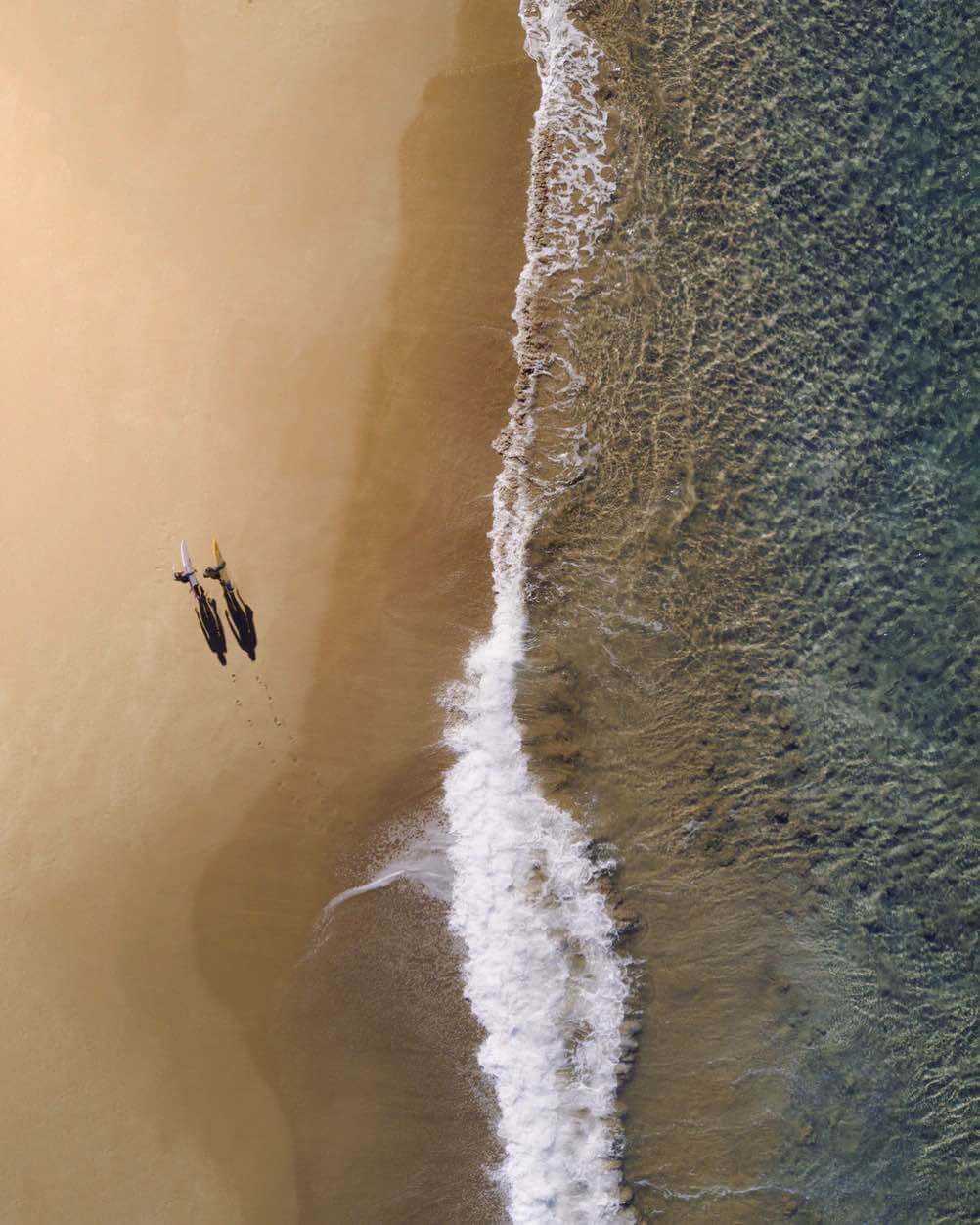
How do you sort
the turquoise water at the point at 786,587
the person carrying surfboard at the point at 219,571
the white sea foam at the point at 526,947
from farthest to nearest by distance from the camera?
the turquoise water at the point at 786,587, the white sea foam at the point at 526,947, the person carrying surfboard at the point at 219,571

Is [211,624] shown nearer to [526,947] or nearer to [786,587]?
[526,947]

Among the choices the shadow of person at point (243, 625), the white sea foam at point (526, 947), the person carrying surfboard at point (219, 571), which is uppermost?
the person carrying surfboard at point (219, 571)

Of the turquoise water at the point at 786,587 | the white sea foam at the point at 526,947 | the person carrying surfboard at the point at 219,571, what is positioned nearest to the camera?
the person carrying surfboard at the point at 219,571

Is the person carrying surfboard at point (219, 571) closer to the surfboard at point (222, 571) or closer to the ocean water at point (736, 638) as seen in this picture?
the surfboard at point (222, 571)

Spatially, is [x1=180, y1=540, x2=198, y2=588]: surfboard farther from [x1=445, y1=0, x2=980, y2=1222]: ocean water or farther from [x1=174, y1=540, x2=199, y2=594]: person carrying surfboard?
[x1=445, y1=0, x2=980, y2=1222]: ocean water

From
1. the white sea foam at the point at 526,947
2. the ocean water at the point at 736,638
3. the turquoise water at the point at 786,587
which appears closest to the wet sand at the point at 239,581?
the white sea foam at the point at 526,947
